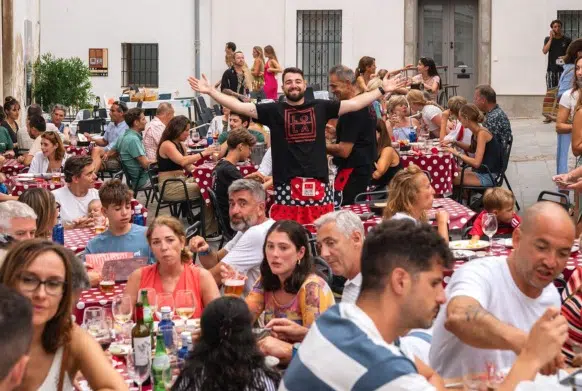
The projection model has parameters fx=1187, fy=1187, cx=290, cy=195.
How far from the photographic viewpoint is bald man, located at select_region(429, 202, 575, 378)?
167 inches

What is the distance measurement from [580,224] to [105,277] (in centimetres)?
356

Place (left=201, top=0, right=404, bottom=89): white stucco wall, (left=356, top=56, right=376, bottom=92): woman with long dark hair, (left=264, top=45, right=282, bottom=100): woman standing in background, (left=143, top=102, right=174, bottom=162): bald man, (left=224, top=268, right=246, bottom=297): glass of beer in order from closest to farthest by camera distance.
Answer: (left=224, top=268, right=246, bottom=297): glass of beer < (left=143, top=102, right=174, bottom=162): bald man < (left=356, top=56, right=376, bottom=92): woman with long dark hair < (left=264, top=45, right=282, bottom=100): woman standing in background < (left=201, top=0, right=404, bottom=89): white stucco wall

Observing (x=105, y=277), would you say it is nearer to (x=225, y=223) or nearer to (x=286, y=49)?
(x=225, y=223)

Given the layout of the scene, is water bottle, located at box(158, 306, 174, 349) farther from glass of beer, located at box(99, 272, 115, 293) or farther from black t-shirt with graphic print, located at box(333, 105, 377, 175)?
black t-shirt with graphic print, located at box(333, 105, 377, 175)

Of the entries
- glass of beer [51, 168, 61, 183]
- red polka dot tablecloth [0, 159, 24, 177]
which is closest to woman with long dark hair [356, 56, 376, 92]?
red polka dot tablecloth [0, 159, 24, 177]

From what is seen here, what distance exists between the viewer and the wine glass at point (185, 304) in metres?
5.89

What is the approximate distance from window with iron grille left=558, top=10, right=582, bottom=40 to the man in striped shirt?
24.3 metres

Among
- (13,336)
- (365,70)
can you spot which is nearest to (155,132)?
(365,70)

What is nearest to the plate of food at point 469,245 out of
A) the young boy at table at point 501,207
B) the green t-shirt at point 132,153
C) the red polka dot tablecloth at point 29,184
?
the young boy at table at point 501,207

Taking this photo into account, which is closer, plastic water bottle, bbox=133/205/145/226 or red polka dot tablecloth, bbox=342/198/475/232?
plastic water bottle, bbox=133/205/145/226

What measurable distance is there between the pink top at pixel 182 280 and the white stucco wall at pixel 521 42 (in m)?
21.3

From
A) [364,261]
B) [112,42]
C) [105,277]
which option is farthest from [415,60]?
[364,261]

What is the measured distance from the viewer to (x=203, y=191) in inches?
468

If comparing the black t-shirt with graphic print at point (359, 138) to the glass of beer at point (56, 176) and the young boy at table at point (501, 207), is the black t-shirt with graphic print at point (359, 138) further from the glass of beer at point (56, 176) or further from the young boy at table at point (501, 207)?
the glass of beer at point (56, 176)
